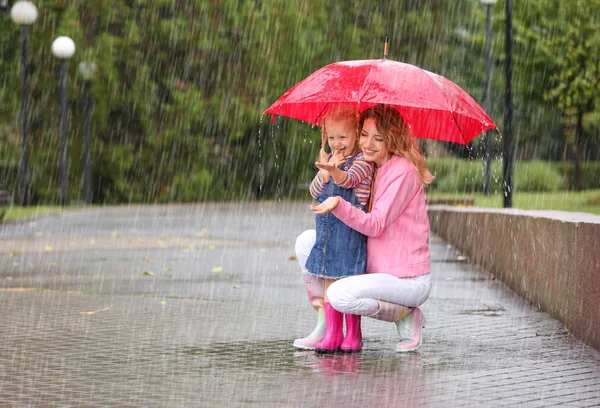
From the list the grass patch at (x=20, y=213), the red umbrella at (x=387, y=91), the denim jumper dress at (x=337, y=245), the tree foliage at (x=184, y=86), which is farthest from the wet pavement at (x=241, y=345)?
the tree foliage at (x=184, y=86)

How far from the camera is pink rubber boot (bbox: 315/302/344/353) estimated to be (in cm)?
693

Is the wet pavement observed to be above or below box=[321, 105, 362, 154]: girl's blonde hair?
below

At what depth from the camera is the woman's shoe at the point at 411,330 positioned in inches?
277

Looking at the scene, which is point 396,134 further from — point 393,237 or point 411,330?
point 411,330

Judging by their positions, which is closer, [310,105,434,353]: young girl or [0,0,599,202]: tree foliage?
[310,105,434,353]: young girl

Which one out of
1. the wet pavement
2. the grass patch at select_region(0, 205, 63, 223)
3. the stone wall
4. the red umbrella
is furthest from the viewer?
the grass patch at select_region(0, 205, 63, 223)

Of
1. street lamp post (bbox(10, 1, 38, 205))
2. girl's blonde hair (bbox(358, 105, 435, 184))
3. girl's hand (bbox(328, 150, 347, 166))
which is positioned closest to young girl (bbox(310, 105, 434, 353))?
girl's blonde hair (bbox(358, 105, 435, 184))

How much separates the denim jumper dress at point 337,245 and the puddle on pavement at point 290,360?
1.67 feet

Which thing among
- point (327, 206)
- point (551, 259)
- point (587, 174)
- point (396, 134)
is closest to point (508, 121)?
point (551, 259)

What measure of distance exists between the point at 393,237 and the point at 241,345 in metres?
1.28

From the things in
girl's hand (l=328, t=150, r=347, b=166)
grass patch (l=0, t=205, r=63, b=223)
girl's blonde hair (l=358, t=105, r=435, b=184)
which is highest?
girl's blonde hair (l=358, t=105, r=435, b=184)

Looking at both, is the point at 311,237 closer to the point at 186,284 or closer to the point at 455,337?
the point at 455,337

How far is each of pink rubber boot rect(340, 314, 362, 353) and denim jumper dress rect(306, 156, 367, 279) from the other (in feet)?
1.05

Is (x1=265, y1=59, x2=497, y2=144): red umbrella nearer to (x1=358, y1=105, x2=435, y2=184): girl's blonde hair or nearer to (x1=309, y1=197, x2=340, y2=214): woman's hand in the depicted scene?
(x1=358, y1=105, x2=435, y2=184): girl's blonde hair
